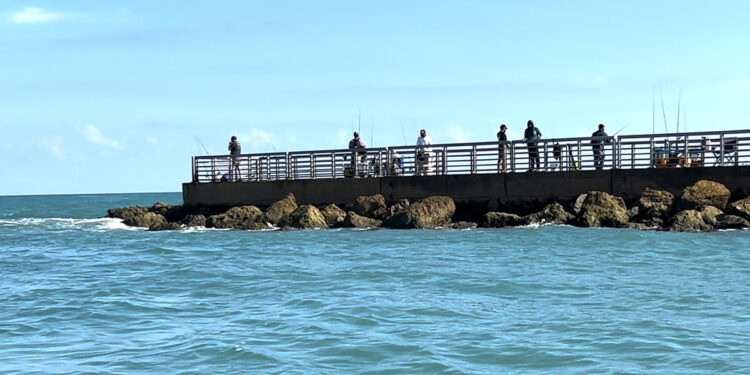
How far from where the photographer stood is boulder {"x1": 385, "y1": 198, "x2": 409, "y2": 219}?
28.1 metres

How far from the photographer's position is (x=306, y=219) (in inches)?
1109

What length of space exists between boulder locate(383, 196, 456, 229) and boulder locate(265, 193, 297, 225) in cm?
382

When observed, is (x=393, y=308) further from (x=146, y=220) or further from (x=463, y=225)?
(x=146, y=220)

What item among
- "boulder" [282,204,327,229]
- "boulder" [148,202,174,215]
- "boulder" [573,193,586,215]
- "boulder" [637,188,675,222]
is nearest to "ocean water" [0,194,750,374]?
"boulder" [637,188,675,222]

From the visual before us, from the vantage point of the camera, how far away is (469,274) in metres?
15.3

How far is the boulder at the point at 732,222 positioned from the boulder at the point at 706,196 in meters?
0.92

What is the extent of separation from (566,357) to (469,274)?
6.45 metres

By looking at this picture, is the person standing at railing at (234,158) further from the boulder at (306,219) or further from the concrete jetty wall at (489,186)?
the boulder at (306,219)

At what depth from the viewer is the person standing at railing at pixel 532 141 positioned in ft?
89.0

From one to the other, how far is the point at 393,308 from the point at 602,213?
44.3 feet

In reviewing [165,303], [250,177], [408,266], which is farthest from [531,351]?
[250,177]

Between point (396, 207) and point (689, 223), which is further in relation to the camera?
point (396, 207)

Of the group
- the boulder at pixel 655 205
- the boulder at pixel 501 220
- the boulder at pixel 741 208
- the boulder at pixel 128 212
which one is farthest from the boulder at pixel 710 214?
the boulder at pixel 128 212

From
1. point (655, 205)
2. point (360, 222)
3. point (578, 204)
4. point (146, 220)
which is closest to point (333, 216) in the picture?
point (360, 222)
